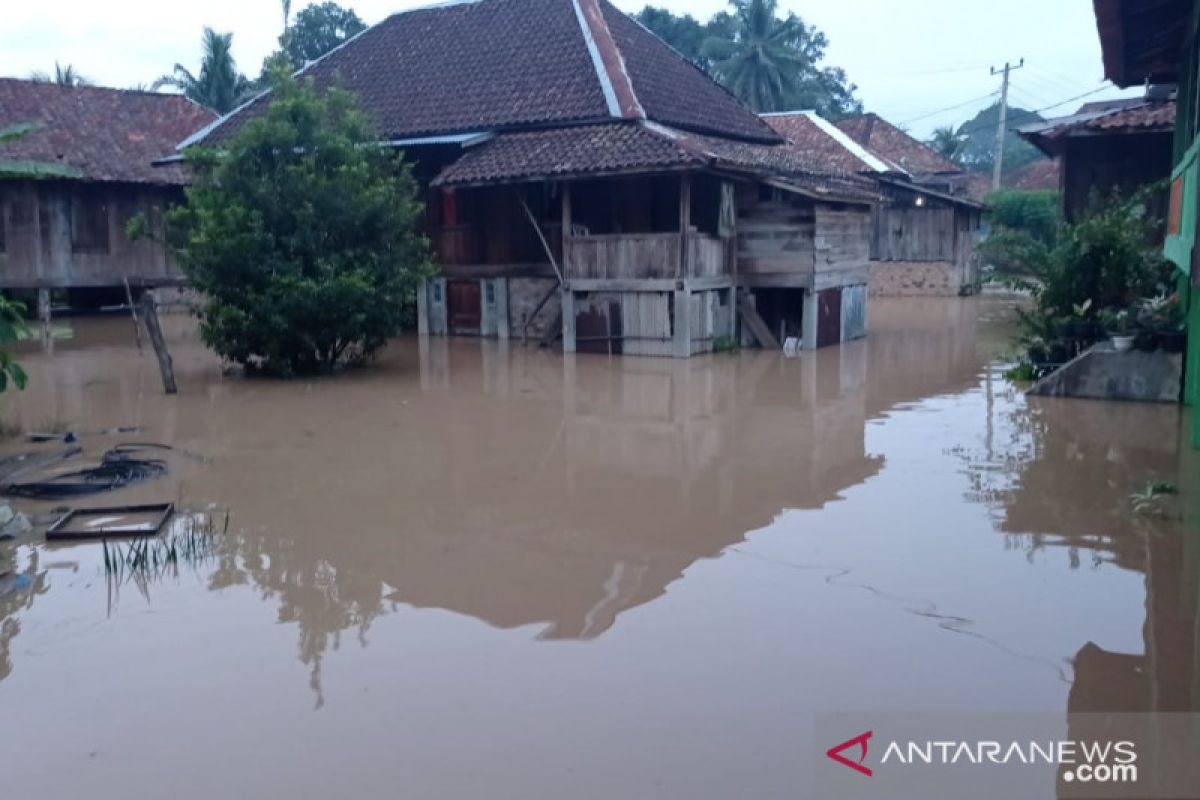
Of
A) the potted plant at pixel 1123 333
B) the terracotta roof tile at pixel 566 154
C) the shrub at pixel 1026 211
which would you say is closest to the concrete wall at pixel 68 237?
the terracotta roof tile at pixel 566 154

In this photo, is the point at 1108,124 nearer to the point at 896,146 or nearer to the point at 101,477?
the point at 101,477

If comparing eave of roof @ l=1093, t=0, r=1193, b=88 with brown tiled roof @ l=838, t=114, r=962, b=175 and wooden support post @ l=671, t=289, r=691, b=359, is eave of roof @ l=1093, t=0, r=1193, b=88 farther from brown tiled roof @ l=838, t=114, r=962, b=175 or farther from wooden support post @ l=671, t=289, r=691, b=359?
brown tiled roof @ l=838, t=114, r=962, b=175

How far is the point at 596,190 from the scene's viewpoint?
19.4 meters

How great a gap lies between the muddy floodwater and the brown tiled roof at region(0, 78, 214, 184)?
12.7 metres

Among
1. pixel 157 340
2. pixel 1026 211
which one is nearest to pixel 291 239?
pixel 157 340

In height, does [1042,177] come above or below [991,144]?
below

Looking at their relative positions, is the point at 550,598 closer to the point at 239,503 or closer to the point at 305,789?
the point at 305,789

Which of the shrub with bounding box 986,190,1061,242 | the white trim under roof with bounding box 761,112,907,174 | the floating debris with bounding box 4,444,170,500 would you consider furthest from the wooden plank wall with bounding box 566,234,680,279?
the shrub with bounding box 986,190,1061,242

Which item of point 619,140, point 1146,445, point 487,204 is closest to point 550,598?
point 1146,445

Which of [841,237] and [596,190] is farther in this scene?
[596,190]

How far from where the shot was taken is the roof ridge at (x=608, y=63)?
61.0 ft

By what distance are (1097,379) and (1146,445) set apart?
8.47 feet

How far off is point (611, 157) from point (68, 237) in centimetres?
1313

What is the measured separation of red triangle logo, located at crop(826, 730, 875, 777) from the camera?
441cm
